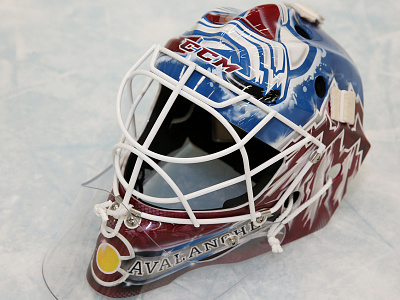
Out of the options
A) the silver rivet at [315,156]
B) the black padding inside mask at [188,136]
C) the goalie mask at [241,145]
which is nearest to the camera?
the goalie mask at [241,145]

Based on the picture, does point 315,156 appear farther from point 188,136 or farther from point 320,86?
point 188,136

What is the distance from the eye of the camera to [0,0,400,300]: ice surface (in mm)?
1528

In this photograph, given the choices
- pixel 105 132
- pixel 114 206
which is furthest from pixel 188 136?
pixel 114 206

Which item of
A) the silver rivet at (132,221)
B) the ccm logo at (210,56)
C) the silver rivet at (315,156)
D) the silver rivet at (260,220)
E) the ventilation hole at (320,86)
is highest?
the ccm logo at (210,56)

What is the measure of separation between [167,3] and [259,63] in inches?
47.9

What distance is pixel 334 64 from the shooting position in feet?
4.62

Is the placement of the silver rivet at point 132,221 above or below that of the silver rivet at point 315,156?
below

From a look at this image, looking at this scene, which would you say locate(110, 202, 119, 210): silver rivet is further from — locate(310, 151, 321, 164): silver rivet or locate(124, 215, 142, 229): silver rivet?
locate(310, 151, 321, 164): silver rivet

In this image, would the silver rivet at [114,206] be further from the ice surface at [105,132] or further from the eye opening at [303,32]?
the eye opening at [303,32]

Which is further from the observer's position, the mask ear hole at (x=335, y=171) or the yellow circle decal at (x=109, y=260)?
the mask ear hole at (x=335, y=171)

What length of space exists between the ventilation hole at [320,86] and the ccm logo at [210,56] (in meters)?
0.21

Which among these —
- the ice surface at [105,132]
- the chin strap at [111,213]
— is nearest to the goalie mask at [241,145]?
the chin strap at [111,213]

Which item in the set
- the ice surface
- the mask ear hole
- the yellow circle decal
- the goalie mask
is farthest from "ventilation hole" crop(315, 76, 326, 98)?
the yellow circle decal

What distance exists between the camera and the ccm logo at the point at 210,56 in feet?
4.17
